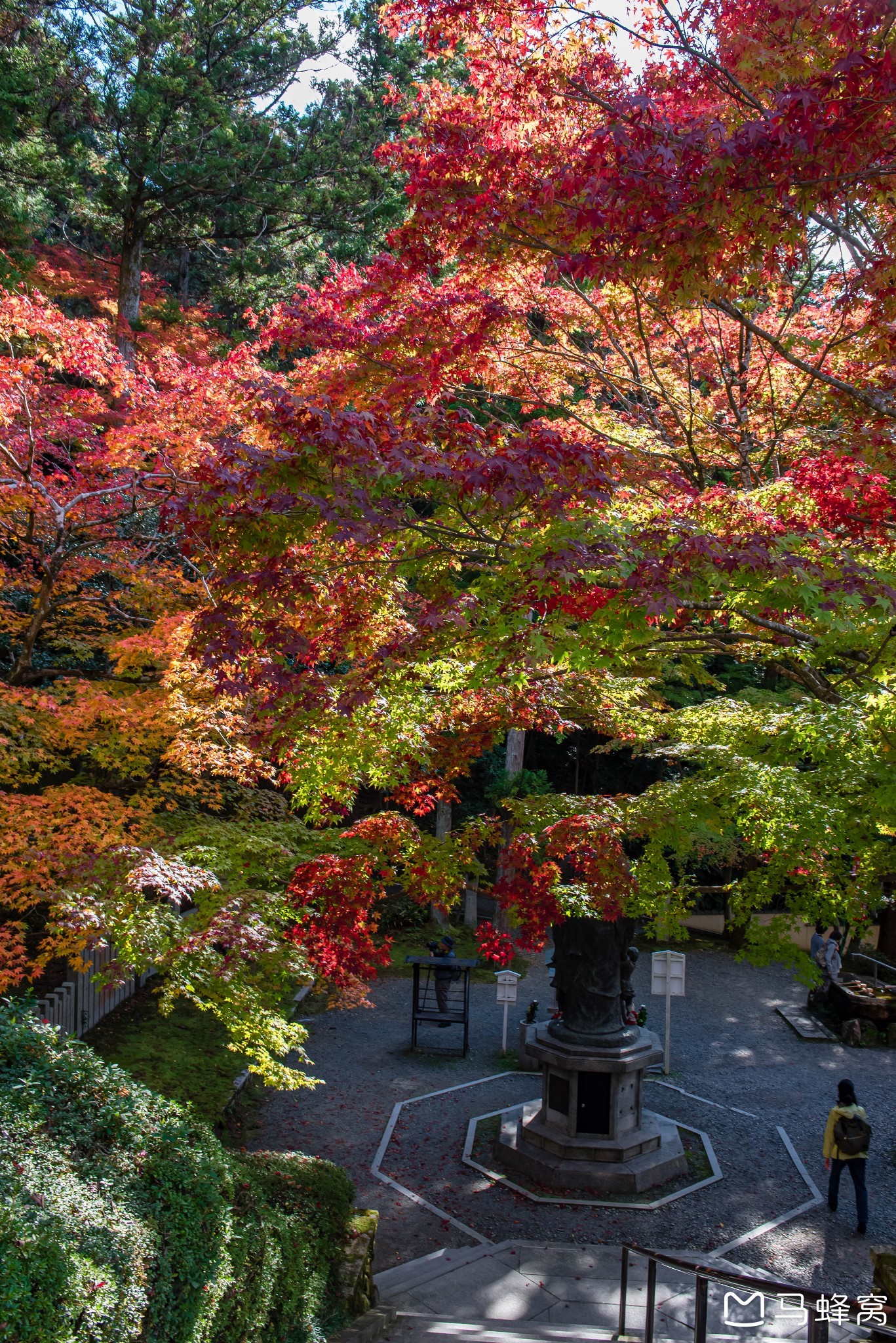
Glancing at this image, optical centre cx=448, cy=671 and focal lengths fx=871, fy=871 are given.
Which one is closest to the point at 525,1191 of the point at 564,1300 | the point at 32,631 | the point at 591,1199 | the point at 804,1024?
the point at 591,1199

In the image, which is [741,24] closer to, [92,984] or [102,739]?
[102,739]

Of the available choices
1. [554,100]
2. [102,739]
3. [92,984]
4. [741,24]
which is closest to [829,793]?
[741,24]

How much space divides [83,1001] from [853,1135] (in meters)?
9.14

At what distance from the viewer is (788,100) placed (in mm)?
4223

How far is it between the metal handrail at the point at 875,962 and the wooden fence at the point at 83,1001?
513 inches

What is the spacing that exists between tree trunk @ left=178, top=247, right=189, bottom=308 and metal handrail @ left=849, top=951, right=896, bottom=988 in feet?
68.7

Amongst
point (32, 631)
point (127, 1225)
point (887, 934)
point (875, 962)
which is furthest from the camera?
point (887, 934)

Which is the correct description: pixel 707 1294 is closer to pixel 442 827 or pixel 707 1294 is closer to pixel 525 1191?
pixel 525 1191

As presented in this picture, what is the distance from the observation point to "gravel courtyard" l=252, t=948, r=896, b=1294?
26.9 feet

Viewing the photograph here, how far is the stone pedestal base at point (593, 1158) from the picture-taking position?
30.2 ft

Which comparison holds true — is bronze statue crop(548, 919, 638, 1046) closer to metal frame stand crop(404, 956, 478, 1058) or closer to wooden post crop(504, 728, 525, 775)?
metal frame stand crop(404, 956, 478, 1058)

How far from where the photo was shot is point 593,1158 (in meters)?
9.48

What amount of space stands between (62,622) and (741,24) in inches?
423
